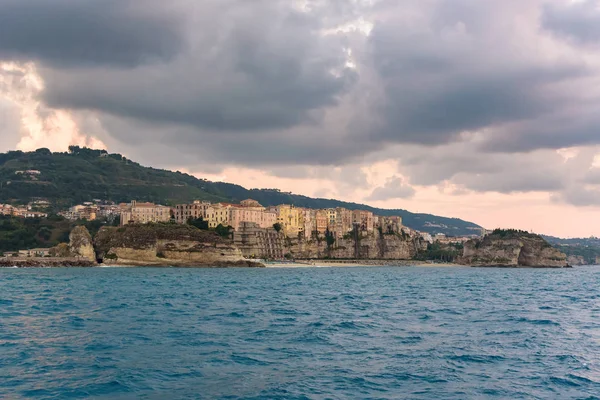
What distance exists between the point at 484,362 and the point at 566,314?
1978cm

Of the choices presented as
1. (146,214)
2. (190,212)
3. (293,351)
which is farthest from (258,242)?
(293,351)

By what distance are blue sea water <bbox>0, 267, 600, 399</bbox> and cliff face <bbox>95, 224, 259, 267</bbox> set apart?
95114 mm

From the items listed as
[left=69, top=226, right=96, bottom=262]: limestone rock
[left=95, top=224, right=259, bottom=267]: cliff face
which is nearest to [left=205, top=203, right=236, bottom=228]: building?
[left=95, top=224, right=259, bottom=267]: cliff face

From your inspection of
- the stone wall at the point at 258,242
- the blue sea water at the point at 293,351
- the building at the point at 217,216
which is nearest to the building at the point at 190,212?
the building at the point at 217,216

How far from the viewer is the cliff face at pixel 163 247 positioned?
13575 centimetres

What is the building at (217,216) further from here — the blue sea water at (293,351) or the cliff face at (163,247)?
the blue sea water at (293,351)

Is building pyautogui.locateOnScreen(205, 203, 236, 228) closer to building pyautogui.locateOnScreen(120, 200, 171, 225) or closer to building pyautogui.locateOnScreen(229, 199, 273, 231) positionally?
building pyautogui.locateOnScreen(229, 199, 273, 231)

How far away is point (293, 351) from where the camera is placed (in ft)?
80.0

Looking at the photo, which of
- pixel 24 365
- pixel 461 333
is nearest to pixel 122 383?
pixel 24 365

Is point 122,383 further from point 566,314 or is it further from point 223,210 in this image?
point 223,210

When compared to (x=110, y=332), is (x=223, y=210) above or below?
above

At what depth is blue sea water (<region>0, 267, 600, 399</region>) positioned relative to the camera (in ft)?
60.5

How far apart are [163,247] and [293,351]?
119 metres

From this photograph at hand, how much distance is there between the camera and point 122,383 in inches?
736
